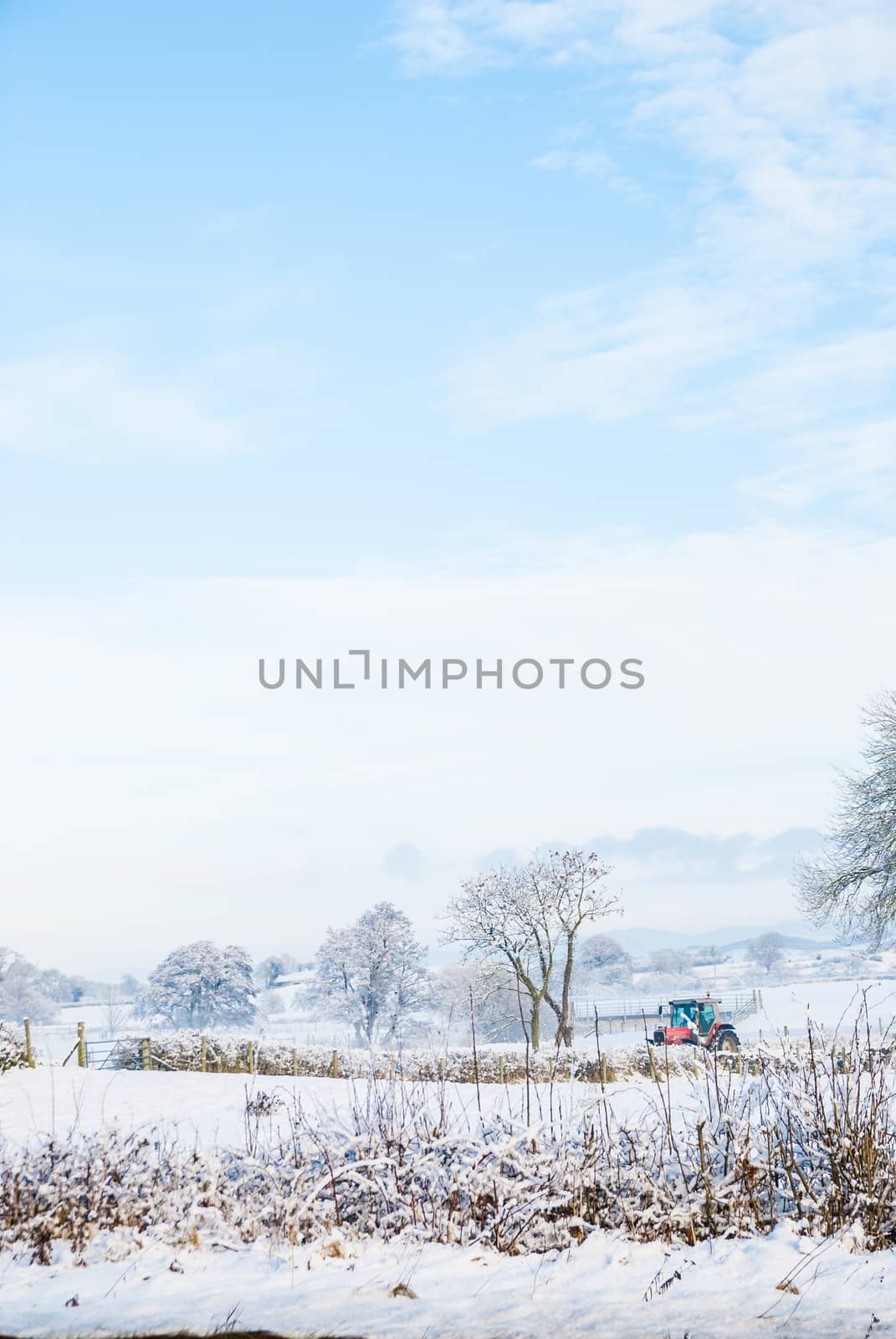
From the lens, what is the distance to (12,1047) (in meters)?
18.3

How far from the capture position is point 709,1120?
6258mm

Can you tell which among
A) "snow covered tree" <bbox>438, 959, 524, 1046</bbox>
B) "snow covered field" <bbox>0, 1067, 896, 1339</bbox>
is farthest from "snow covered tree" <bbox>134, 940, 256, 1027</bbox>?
"snow covered field" <bbox>0, 1067, 896, 1339</bbox>

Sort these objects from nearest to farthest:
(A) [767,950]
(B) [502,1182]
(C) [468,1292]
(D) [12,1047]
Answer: (C) [468,1292] < (B) [502,1182] < (D) [12,1047] < (A) [767,950]

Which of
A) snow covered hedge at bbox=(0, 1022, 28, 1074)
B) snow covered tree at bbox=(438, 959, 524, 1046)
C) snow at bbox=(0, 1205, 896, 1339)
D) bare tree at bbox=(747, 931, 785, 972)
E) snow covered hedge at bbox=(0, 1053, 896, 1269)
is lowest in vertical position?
bare tree at bbox=(747, 931, 785, 972)

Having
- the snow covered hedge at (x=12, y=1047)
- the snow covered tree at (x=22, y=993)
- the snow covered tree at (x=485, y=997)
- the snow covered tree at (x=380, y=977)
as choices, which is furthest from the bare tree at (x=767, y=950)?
the snow covered hedge at (x=12, y=1047)

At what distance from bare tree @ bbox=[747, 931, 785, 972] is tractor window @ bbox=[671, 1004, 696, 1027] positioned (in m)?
56.3

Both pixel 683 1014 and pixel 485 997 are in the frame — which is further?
pixel 485 997

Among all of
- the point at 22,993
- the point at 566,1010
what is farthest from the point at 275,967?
the point at 566,1010

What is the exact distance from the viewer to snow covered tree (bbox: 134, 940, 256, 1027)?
48438 millimetres

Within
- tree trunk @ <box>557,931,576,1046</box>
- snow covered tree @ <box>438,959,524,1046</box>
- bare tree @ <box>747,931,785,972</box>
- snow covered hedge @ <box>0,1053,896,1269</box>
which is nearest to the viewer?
snow covered hedge @ <box>0,1053,896,1269</box>

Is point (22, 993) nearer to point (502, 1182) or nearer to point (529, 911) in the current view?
point (529, 911)

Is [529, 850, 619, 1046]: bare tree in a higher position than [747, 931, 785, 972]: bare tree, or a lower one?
higher

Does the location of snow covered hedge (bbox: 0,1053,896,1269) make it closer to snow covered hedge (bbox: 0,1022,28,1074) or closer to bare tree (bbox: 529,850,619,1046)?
snow covered hedge (bbox: 0,1022,28,1074)

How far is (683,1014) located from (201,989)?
27614 millimetres
